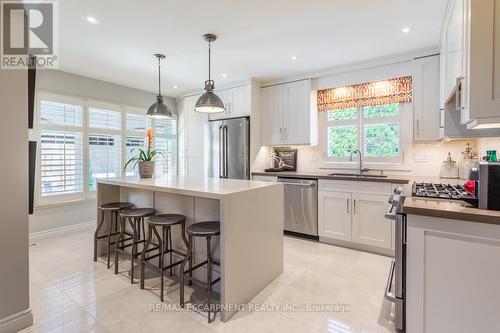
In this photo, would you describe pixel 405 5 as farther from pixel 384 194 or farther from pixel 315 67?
pixel 384 194

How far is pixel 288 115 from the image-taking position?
416 centimetres

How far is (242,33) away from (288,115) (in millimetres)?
1706

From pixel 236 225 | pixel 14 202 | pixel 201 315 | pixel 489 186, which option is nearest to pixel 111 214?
pixel 14 202

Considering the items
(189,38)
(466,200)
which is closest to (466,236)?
(466,200)

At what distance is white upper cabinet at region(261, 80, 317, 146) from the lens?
399 cm

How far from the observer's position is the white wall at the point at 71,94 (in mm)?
3703

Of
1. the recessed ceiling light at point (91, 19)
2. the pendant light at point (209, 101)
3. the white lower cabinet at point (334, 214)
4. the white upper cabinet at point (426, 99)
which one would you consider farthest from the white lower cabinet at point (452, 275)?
the recessed ceiling light at point (91, 19)

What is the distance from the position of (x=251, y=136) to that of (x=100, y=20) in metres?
2.52

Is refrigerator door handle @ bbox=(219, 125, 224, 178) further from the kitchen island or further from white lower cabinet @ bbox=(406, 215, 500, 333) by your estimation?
white lower cabinet @ bbox=(406, 215, 500, 333)

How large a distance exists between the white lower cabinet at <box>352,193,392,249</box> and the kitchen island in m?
1.28

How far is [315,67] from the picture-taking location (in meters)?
3.75

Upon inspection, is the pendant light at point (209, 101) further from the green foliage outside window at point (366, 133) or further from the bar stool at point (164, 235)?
the green foliage outside window at point (366, 133)

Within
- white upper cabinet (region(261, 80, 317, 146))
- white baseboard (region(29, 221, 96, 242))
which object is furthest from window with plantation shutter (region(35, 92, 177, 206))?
white upper cabinet (region(261, 80, 317, 146))

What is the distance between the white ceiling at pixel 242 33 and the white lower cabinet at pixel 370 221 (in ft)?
6.12
